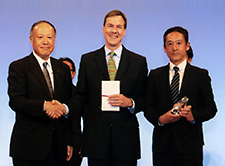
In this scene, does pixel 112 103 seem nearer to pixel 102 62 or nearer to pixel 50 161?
pixel 102 62

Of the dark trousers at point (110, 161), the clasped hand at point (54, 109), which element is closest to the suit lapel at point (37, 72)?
the clasped hand at point (54, 109)

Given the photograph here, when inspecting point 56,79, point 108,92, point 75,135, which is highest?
point 56,79

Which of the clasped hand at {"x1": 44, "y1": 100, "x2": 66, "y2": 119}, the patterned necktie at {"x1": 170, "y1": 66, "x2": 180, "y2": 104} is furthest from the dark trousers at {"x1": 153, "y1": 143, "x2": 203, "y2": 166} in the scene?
the clasped hand at {"x1": 44, "y1": 100, "x2": 66, "y2": 119}

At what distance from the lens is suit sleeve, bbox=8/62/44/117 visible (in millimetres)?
2609

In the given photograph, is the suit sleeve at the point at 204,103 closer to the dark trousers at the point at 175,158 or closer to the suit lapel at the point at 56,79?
the dark trousers at the point at 175,158

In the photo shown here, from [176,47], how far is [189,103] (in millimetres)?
501

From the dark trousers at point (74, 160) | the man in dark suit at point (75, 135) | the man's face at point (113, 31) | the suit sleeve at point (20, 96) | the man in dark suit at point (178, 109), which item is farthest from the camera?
the dark trousers at point (74, 160)

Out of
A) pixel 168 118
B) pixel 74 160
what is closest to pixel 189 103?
pixel 168 118

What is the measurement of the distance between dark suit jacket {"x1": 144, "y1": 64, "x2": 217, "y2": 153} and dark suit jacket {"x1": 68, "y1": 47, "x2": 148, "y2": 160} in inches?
5.7

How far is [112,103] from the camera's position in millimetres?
2662

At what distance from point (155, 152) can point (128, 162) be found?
0.27 metres

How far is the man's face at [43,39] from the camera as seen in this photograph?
2820mm

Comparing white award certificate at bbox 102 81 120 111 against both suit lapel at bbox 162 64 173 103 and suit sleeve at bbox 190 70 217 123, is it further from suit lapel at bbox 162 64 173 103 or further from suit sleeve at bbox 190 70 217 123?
suit sleeve at bbox 190 70 217 123

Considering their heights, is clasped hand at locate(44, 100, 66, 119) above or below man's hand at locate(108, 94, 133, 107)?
below
